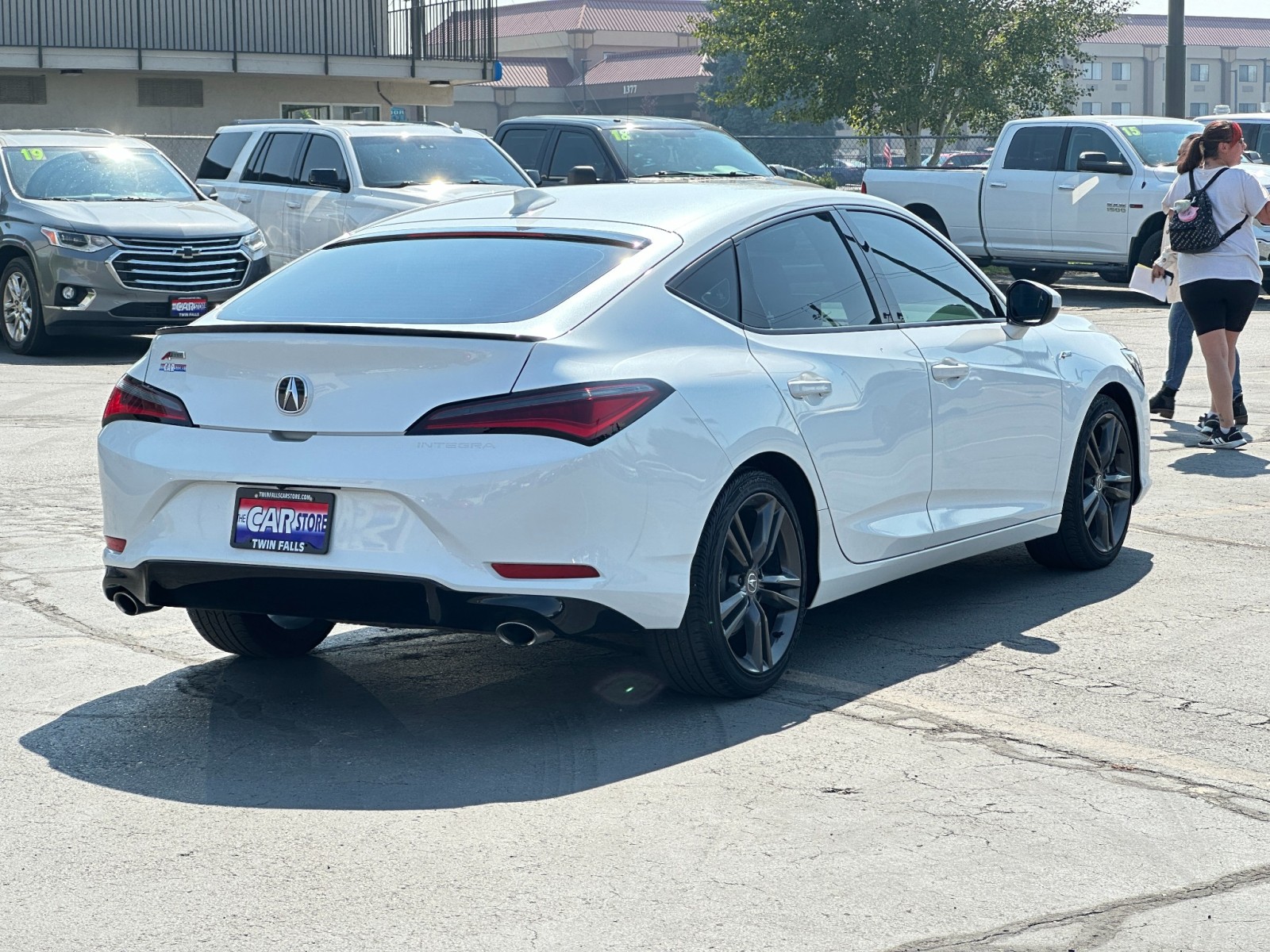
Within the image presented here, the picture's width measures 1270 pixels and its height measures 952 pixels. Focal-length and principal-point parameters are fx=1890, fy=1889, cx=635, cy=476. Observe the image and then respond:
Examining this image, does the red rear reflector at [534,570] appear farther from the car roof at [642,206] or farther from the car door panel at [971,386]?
the car door panel at [971,386]

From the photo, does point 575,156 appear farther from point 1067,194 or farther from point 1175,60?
point 1175,60

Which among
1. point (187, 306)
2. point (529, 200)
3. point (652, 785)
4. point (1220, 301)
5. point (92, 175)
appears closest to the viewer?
point (652, 785)

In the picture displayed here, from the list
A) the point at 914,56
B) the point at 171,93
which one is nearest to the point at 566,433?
the point at 171,93

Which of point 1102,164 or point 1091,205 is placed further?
point 1091,205

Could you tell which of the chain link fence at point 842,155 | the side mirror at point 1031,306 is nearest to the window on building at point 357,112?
the chain link fence at point 842,155

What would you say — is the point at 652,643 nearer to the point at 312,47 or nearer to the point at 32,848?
the point at 32,848

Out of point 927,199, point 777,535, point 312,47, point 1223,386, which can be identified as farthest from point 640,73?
point 777,535

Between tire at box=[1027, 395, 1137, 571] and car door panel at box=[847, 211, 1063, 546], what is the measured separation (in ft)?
0.72

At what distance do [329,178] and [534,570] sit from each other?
43.0 ft

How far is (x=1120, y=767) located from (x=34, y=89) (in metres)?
31.5

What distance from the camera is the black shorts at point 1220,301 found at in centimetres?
1117

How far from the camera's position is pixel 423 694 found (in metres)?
5.94

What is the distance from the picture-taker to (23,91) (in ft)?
109

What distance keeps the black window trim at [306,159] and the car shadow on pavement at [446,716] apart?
11378 mm
